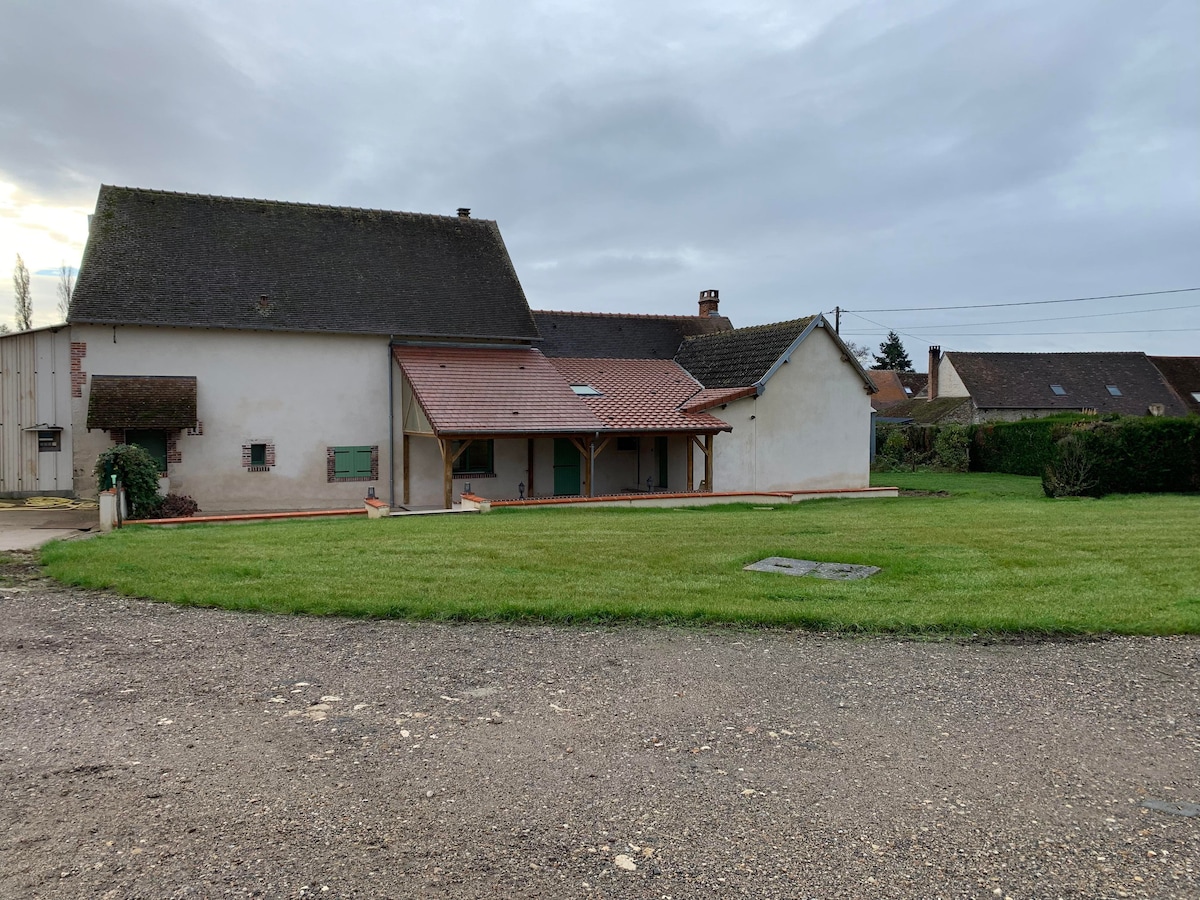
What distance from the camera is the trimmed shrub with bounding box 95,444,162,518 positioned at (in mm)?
15672

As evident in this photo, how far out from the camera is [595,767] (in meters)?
4.45

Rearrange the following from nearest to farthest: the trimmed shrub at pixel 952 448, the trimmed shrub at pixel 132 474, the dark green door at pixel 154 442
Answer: the trimmed shrub at pixel 132 474 → the dark green door at pixel 154 442 → the trimmed shrub at pixel 952 448

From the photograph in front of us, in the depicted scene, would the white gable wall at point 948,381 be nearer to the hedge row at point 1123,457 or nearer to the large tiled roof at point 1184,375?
the large tiled roof at point 1184,375

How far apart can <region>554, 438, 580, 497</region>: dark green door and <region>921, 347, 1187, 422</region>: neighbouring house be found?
1071 inches

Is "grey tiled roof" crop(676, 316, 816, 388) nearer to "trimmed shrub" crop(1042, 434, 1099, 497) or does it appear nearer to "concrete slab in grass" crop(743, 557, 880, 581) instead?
"trimmed shrub" crop(1042, 434, 1099, 497)

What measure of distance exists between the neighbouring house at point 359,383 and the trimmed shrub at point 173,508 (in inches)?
70.1

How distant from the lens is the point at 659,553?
10867 millimetres

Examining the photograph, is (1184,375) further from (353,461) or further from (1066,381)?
(353,461)

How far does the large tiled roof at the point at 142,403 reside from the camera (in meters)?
18.3

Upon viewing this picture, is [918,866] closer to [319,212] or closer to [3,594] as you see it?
[3,594]

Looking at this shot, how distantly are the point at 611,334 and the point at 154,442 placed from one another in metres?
13.9

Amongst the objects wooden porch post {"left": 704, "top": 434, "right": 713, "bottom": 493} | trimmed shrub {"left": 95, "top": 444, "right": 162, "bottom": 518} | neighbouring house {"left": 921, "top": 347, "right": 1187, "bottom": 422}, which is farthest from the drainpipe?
neighbouring house {"left": 921, "top": 347, "right": 1187, "bottom": 422}

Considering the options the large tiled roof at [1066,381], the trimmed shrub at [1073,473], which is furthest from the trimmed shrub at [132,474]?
the large tiled roof at [1066,381]

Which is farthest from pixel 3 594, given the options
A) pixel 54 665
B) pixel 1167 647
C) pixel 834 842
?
pixel 1167 647
